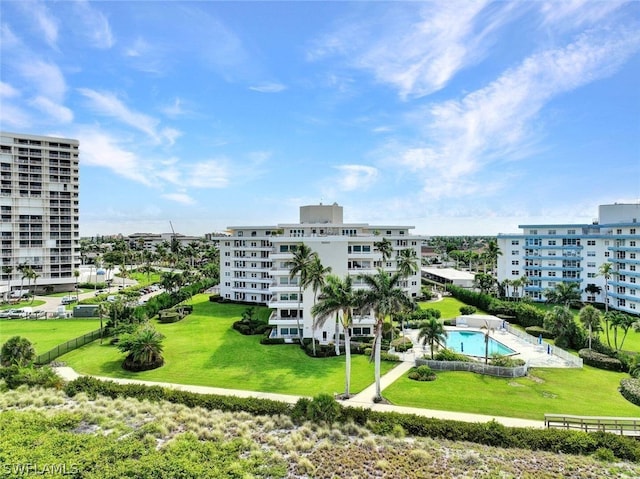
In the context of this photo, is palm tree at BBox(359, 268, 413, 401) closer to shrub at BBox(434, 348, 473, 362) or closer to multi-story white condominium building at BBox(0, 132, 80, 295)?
shrub at BBox(434, 348, 473, 362)

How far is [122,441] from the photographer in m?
23.8

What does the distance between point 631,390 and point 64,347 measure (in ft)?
187

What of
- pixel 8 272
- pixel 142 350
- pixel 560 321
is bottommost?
pixel 142 350

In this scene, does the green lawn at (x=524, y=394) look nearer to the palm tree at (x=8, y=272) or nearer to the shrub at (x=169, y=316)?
the shrub at (x=169, y=316)

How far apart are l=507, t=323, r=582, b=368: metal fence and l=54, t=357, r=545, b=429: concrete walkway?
56.1ft

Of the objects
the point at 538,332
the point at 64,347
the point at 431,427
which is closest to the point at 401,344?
the point at 431,427

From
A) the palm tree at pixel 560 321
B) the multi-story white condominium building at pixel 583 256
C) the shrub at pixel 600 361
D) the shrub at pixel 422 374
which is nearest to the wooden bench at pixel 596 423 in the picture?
the shrub at pixel 422 374

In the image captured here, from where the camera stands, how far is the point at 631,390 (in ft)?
106

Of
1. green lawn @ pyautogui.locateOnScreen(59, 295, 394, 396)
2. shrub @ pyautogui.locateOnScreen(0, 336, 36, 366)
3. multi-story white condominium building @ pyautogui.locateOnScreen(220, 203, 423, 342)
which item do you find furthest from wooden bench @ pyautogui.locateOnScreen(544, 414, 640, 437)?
shrub @ pyautogui.locateOnScreen(0, 336, 36, 366)

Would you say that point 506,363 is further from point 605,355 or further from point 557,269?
point 557,269

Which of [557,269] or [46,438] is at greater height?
[557,269]

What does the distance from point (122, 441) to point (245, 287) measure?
51010mm

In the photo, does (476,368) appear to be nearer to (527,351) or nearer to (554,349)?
(527,351)

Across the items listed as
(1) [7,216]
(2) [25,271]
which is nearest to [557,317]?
(2) [25,271]
